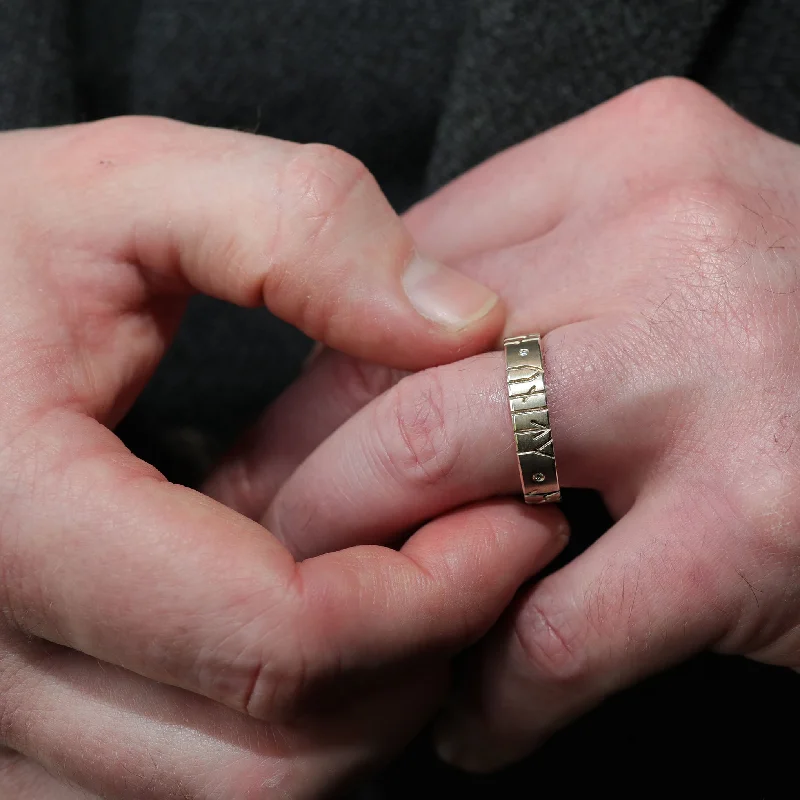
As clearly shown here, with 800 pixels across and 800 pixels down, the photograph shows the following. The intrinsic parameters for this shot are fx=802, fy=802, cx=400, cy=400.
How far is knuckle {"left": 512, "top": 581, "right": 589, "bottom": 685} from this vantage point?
856mm

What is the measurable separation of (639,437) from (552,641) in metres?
0.24

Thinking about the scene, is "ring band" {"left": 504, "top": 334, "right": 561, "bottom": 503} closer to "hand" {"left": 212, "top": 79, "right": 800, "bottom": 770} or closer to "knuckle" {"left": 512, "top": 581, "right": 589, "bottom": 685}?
"hand" {"left": 212, "top": 79, "right": 800, "bottom": 770}

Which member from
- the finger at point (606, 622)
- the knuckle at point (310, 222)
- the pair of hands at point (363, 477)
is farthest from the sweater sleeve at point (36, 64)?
the finger at point (606, 622)

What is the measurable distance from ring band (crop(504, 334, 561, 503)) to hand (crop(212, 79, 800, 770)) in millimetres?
18

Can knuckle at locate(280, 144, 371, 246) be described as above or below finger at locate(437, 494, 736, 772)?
above

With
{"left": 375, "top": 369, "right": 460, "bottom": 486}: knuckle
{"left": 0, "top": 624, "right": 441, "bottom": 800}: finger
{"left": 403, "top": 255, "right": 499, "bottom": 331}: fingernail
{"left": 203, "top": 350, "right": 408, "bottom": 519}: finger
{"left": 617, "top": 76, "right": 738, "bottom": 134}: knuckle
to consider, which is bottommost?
{"left": 0, "top": 624, "right": 441, "bottom": 800}: finger

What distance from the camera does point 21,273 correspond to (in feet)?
2.72

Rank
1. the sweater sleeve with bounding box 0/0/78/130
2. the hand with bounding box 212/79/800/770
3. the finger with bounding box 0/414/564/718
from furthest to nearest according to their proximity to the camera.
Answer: the sweater sleeve with bounding box 0/0/78/130
the hand with bounding box 212/79/800/770
the finger with bounding box 0/414/564/718

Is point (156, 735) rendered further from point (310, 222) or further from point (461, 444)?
point (310, 222)

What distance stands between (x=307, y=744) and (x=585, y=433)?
0.43 m

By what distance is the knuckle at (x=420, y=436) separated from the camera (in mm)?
862

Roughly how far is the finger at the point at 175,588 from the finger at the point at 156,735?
0.18 ft

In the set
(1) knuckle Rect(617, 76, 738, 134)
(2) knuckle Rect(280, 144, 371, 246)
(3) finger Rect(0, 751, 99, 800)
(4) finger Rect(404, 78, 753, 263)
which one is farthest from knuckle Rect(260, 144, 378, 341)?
(3) finger Rect(0, 751, 99, 800)

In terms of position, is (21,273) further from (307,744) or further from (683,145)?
(683,145)
